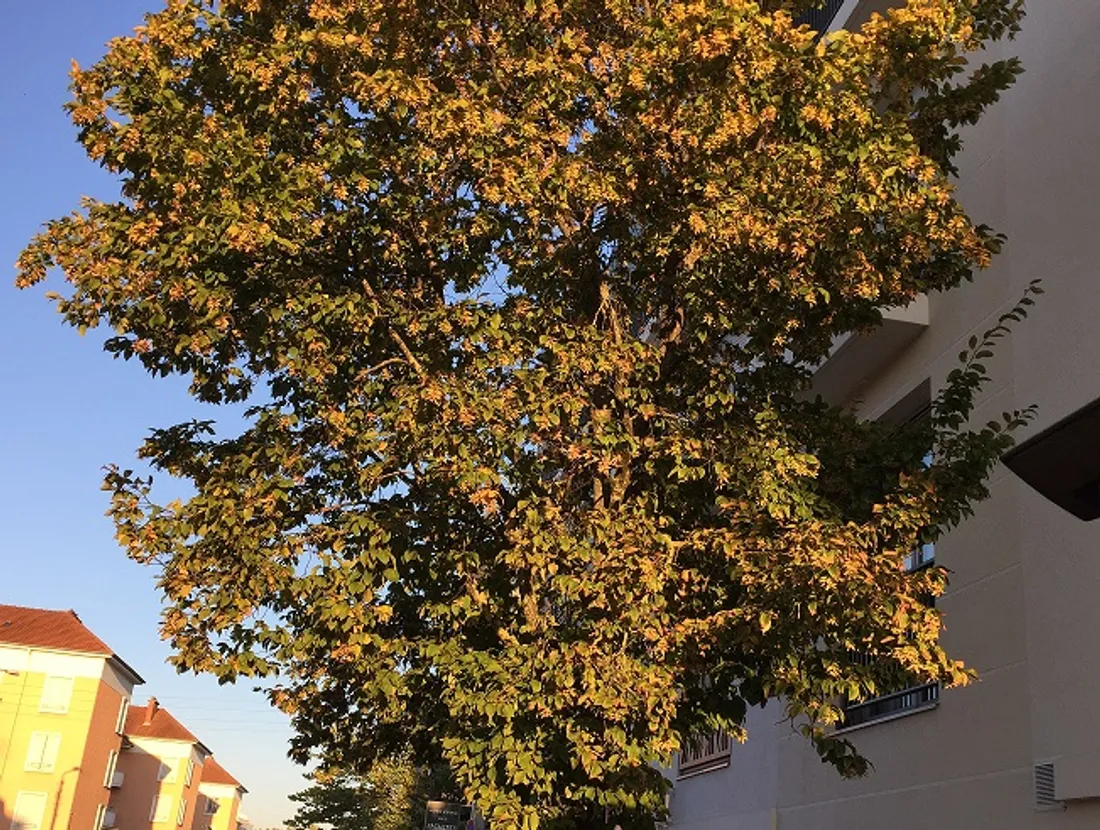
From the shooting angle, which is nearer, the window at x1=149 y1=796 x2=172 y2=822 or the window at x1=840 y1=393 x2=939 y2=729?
the window at x1=840 y1=393 x2=939 y2=729

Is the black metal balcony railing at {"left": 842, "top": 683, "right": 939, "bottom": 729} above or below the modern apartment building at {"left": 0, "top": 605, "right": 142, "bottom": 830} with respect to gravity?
below

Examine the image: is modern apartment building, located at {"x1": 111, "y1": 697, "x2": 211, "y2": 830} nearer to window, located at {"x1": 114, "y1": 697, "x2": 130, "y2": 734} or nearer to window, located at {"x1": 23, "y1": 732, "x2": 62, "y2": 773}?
window, located at {"x1": 114, "y1": 697, "x2": 130, "y2": 734}

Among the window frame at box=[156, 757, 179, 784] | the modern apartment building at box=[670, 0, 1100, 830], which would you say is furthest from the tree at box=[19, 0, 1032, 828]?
the window frame at box=[156, 757, 179, 784]

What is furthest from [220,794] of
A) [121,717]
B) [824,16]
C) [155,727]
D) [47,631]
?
[824,16]

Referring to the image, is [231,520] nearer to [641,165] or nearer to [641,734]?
[641,734]

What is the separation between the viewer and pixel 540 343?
274 inches

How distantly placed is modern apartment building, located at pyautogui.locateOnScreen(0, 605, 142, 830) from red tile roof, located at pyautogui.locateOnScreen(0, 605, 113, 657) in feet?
0.14

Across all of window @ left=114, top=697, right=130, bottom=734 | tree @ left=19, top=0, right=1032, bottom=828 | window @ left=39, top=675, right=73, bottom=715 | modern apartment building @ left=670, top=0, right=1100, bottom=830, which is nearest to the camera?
tree @ left=19, top=0, right=1032, bottom=828

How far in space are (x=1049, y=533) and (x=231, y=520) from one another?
527 centimetres

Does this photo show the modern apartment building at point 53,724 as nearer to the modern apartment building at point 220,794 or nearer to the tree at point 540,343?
the modern apartment building at point 220,794

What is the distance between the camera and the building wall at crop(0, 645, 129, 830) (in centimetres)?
4438

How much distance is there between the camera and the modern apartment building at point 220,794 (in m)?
79.8

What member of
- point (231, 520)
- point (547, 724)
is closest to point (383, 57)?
point (231, 520)

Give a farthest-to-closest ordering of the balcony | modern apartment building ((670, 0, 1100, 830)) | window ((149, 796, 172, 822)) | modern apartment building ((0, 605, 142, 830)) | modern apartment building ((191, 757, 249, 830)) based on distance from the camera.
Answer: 1. modern apartment building ((191, 757, 249, 830))
2. window ((149, 796, 172, 822))
3. modern apartment building ((0, 605, 142, 830))
4. the balcony
5. modern apartment building ((670, 0, 1100, 830))
